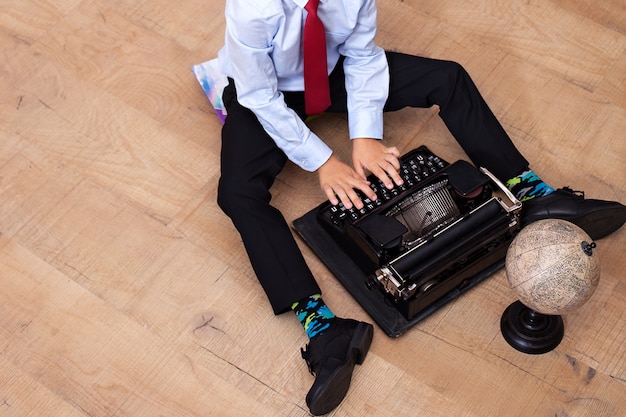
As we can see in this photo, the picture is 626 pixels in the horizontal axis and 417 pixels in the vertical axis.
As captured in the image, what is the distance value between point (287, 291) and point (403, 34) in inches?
Result: 36.8

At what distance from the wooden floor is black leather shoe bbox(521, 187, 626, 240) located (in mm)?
97

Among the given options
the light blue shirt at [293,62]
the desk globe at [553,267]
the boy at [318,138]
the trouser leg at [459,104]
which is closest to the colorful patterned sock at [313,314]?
the boy at [318,138]

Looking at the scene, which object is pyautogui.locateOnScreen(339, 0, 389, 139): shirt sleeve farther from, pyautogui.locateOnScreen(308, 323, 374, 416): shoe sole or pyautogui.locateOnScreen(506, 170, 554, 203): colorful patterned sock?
pyautogui.locateOnScreen(308, 323, 374, 416): shoe sole

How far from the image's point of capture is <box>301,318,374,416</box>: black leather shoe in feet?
5.85

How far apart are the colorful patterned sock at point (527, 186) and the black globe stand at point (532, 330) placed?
0.30m

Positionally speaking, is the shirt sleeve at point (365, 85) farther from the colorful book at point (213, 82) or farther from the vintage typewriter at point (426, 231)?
the colorful book at point (213, 82)

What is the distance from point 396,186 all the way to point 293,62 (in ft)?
1.24

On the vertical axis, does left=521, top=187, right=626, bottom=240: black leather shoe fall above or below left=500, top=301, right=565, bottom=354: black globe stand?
above

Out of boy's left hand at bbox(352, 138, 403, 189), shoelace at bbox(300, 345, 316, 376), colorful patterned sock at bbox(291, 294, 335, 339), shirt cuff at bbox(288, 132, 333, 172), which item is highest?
boy's left hand at bbox(352, 138, 403, 189)

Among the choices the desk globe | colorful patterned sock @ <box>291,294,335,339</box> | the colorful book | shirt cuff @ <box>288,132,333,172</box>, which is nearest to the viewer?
the desk globe

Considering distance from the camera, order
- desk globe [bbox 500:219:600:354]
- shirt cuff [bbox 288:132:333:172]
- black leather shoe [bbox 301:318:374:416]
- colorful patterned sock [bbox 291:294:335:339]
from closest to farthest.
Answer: desk globe [bbox 500:219:600:354] → black leather shoe [bbox 301:318:374:416] → colorful patterned sock [bbox 291:294:335:339] → shirt cuff [bbox 288:132:333:172]

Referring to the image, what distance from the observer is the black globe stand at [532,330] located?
188 cm

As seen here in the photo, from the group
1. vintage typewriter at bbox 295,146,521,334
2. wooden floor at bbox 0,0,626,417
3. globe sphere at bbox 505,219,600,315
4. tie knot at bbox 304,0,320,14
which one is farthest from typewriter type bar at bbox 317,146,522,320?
tie knot at bbox 304,0,320,14

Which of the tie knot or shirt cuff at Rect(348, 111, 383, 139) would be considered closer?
the tie knot
